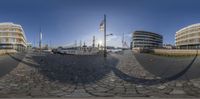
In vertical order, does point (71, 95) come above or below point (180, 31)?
below

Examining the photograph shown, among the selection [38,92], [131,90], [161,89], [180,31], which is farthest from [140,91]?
[180,31]

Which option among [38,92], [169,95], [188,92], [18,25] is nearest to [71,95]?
[38,92]

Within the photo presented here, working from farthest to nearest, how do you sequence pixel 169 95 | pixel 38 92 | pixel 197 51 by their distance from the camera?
pixel 197 51 → pixel 38 92 → pixel 169 95

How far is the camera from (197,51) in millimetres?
26172

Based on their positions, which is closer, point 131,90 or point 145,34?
point 131,90

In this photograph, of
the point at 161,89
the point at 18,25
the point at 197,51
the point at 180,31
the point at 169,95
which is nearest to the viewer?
the point at 169,95

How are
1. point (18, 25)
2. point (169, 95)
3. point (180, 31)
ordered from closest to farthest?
point (169, 95) → point (18, 25) → point (180, 31)

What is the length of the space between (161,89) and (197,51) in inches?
770

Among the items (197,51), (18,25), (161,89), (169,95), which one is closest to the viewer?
(169,95)

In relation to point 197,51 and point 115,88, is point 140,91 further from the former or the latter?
point 197,51

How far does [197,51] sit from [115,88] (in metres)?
20.2

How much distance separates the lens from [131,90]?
8727mm

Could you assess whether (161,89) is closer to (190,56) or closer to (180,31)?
(180,31)

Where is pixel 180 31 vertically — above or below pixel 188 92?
above
